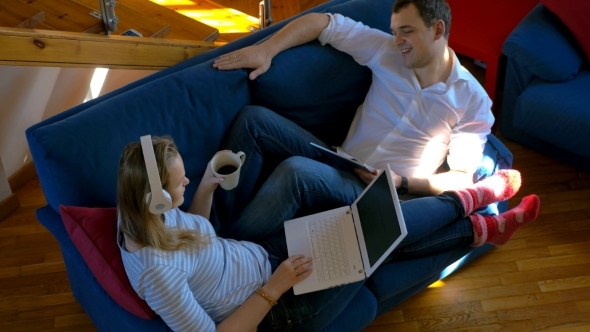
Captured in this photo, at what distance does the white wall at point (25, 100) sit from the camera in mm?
2617

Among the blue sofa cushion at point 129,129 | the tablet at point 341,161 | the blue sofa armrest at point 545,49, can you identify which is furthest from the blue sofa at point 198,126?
the blue sofa armrest at point 545,49

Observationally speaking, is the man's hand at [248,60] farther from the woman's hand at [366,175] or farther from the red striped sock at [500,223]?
the red striped sock at [500,223]

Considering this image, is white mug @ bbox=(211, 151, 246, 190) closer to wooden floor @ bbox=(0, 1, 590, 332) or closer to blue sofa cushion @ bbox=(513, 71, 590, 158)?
wooden floor @ bbox=(0, 1, 590, 332)

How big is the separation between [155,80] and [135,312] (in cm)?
82

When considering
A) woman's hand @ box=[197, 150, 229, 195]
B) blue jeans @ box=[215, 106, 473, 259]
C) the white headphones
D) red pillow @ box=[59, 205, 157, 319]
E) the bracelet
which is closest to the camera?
the white headphones

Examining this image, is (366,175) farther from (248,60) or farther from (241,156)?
(248,60)

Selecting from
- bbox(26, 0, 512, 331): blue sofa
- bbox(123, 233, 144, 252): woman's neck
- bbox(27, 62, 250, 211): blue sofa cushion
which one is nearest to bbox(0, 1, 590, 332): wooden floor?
bbox(26, 0, 512, 331): blue sofa

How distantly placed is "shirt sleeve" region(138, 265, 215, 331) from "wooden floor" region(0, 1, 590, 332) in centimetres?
87

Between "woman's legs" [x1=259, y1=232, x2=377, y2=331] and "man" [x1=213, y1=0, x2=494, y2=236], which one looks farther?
"man" [x1=213, y1=0, x2=494, y2=236]

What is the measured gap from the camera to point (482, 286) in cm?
238

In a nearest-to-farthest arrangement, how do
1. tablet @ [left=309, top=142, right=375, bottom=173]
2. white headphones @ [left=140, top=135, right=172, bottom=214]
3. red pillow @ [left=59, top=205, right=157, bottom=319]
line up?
white headphones @ [left=140, top=135, right=172, bottom=214]
red pillow @ [left=59, top=205, right=157, bottom=319]
tablet @ [left=309, top=142, right=375, bottom=173]

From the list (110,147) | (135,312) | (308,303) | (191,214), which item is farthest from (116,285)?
(308,303)

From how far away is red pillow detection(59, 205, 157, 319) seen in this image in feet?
5.41

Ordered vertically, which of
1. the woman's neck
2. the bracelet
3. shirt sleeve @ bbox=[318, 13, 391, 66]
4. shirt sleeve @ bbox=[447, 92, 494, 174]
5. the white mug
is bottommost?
the bracelet
